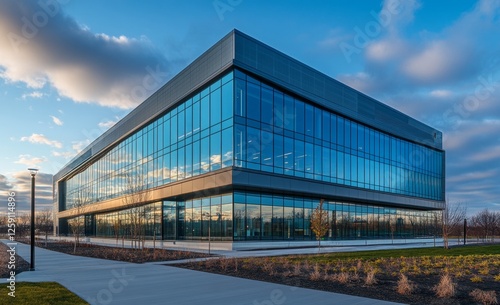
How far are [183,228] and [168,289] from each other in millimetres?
27685

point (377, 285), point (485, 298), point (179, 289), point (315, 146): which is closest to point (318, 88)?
point (315, 146)

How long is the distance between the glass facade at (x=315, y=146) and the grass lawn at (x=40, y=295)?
64.2 ft

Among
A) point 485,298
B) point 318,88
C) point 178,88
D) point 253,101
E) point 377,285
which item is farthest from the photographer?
point 318,88

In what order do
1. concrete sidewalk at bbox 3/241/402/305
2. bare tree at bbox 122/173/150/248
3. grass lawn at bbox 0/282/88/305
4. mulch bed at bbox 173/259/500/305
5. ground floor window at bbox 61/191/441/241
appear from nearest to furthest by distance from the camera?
grass lawn at bbox 0/282/88/305, concrete sidewalk at bbox 3/241/402/305, mulch bed at bbox 173/259/500/305, bare tree at bbox 122/173/150/248, ground floor window at bbox 61/191/441/241

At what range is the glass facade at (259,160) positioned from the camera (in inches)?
1275

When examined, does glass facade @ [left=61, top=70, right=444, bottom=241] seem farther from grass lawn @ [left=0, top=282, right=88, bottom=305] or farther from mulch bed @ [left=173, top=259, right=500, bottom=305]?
grass lawn @ [left=0, top=282, right=88, bottom=305]

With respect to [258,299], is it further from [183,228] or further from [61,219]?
[61,219]

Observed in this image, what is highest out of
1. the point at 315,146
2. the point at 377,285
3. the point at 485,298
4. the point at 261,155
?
the point at 315,146

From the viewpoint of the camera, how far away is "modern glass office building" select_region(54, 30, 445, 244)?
1266 inches

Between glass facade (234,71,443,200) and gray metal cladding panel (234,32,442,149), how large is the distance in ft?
2.94

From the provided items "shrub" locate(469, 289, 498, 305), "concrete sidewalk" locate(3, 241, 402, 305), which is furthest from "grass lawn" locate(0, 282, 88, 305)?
"shrub" locate(469, 289, 498, 305)

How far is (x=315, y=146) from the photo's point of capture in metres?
39.0

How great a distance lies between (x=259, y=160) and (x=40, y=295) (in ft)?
75.2

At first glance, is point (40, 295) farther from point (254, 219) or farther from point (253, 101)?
point (253, 101)
